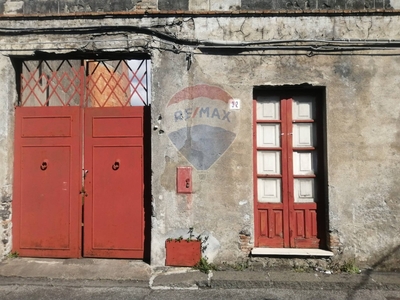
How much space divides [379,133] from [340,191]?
1.00 meters

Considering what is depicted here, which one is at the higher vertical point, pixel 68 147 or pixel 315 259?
pixel 68 147

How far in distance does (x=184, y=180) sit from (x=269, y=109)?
66.6 inches

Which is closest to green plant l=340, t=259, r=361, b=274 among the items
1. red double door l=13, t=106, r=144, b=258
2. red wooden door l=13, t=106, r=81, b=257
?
red double door l=13, t=106, r=144, b=258

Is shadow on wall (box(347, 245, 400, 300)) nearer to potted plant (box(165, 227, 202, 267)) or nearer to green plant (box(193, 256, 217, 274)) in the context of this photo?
green plant (box(193, 256, 217, 274))

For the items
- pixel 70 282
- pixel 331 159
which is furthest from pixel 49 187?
pixel 331 159

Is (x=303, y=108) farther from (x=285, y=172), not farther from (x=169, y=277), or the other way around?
(x=169, y=277)

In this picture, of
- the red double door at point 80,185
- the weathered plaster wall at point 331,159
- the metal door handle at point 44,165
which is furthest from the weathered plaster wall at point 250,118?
the metal door handle at point 44,165

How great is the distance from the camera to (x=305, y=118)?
Answer: 15.9 feet

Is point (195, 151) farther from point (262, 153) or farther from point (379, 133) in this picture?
point (379, 133)

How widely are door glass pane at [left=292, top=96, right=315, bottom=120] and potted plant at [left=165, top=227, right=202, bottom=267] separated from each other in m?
2.41

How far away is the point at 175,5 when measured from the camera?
480 cm

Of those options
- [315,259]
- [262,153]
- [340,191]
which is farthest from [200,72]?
[315,259]

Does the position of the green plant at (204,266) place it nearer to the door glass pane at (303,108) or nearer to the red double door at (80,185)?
the red double door at (80,185)

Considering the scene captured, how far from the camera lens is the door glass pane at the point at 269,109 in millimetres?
4879
